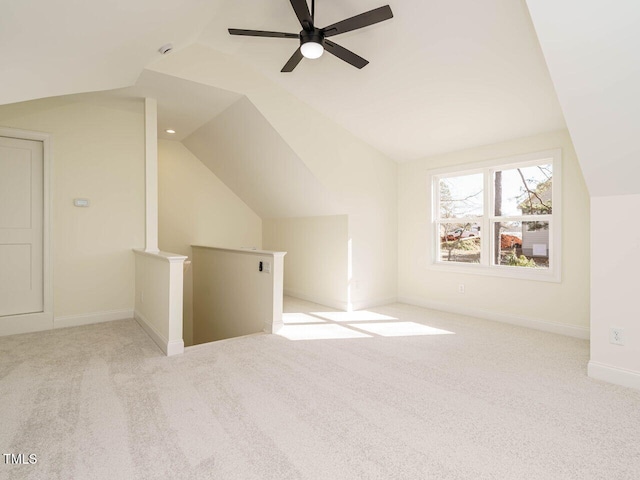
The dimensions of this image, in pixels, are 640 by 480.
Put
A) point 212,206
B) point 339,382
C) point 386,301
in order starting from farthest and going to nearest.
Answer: point 212,206, point 386,301, point 339,382

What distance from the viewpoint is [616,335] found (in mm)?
2656

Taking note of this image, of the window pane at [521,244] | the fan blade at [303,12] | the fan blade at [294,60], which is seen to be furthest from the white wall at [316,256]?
the fan blade at [303,12]

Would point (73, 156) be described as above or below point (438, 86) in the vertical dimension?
below

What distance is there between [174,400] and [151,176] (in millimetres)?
3049

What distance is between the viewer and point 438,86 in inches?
142

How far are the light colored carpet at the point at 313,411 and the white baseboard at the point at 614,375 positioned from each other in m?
0.09

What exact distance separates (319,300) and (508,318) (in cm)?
262

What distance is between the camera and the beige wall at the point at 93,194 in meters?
4.00

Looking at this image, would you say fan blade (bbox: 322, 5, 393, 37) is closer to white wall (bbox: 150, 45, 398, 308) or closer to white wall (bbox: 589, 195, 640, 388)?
white wall (bbox: 150, 45, 398, 308)

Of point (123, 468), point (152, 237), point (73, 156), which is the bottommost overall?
point (123, 468)

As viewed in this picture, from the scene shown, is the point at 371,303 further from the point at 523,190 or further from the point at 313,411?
the point at 313,411

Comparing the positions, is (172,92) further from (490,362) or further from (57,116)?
(490,362)

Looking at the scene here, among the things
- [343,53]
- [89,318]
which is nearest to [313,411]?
[343,53]

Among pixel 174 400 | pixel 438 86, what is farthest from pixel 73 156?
pixel 438 86
